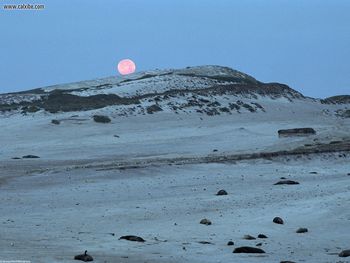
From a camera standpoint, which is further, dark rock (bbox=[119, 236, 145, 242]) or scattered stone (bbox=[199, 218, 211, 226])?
scattered stone (bbox=[199, 218, 211, 226])

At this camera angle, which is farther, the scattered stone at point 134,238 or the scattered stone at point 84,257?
the scattered stone at point 134,238

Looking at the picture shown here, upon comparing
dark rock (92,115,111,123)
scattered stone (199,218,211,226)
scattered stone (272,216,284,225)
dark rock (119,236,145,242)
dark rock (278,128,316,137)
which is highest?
dark rock (92,115,111,123)

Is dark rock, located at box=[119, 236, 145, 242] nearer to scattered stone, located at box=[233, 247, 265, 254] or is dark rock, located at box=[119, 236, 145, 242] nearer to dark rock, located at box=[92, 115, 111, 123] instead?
scattered stone, located at box=[233, 247, 265, 254]

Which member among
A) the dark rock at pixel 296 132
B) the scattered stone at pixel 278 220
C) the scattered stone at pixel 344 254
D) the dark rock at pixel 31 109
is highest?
the dark rock at pixel 31 109

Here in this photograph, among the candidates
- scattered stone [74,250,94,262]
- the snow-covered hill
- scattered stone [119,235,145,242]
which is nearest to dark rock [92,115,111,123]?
the snow-covered hill

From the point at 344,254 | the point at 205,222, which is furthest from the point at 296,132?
the point at 344,254

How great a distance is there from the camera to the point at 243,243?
40.1ft

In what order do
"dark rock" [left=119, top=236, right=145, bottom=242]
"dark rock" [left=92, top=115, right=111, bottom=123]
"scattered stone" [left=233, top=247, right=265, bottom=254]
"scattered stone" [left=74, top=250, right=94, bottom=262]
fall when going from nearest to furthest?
1. "scattered stone" [left=74, top=250, right=94, bottom=262]
2. "scattered stone" [left=233, top=247, right=265, bottom=254]
3. "dark rock" [left=119, top=236, right=145, bottom=242]
4. "dark rock" [left=92, top=115, right=111, bottom=123]

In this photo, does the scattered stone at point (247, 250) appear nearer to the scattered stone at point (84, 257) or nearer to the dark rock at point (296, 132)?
the scattered stone at point (84, 257)

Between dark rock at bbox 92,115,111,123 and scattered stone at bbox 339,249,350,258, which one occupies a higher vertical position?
dark rock at bbox 92,115,111,123

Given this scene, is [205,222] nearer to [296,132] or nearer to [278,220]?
[278,220]

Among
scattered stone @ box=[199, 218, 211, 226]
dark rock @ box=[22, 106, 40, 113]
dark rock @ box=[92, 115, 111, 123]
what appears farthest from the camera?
dark rock @ box=[22, 106, 40, 113]

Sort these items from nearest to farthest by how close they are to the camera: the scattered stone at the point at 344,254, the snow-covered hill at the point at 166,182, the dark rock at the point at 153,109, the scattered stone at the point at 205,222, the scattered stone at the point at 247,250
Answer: the scattered stone at the point at 344,254
the scattered stone at the point at 247,250
the snow-covered hill at the point at 166,182
the scattered stone at the point at 205,222
the dark rock at the point at 153,109

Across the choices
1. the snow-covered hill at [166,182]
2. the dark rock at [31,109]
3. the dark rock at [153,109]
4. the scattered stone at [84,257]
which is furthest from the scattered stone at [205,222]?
the dark rock at [31,109]
